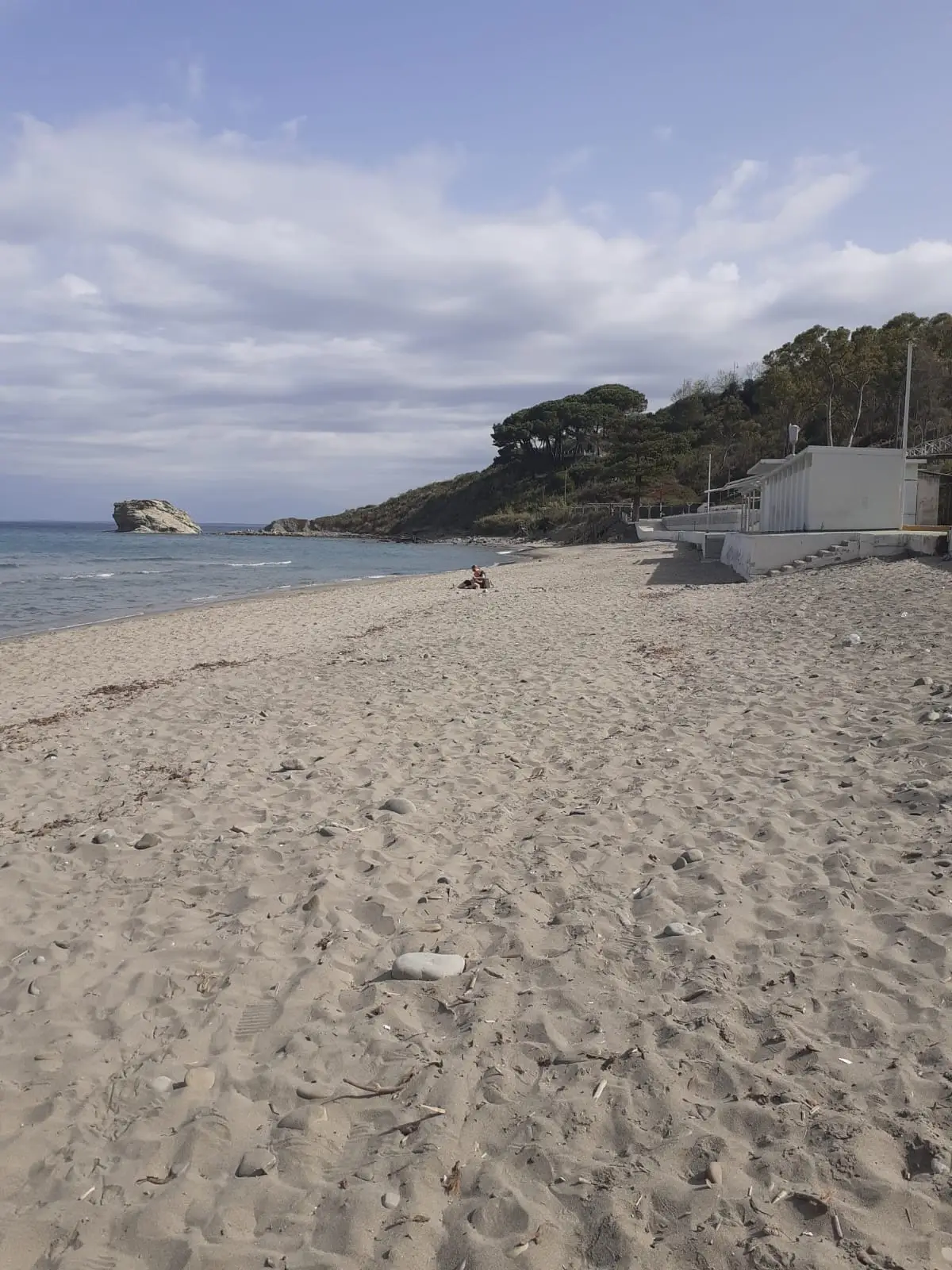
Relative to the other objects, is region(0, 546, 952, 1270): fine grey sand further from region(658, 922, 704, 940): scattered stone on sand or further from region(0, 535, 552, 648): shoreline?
region(0, 535, 552, 648): shoreline

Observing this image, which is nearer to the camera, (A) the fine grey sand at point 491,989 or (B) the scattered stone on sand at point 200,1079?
(A) the fine grey sand at point 491,989

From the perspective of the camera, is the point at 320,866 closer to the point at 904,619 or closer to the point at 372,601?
the point at 904,619

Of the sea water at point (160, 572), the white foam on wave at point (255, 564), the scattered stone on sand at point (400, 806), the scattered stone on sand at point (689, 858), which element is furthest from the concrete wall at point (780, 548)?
the white foam on wave at point (255, 564)

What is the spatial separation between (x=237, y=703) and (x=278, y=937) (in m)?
5.38

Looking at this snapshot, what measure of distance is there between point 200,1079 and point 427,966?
1051 mm

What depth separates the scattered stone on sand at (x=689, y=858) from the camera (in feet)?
15.2

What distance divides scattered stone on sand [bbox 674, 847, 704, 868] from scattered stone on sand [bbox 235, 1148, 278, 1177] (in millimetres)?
2610

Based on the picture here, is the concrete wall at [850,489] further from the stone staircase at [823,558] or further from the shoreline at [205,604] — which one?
the shoreline at [205,604]

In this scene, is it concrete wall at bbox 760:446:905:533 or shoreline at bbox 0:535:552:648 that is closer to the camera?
shoreline at bbox 0:535:552:648

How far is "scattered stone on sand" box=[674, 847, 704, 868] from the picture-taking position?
15.2 ft

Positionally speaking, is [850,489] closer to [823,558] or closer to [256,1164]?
[823,558]

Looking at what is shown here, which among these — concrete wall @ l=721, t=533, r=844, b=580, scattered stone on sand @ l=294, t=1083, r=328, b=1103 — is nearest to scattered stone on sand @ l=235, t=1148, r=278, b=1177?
scattered stone on sand @ l=294, t=1083, r=328, b=1103

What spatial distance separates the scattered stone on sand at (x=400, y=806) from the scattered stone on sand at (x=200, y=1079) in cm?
254

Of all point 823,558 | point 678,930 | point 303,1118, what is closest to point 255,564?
point 823,558
